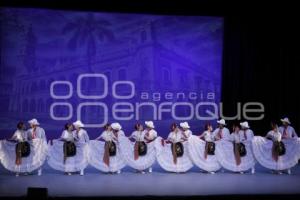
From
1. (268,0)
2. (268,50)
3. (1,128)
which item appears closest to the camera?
(268,0)

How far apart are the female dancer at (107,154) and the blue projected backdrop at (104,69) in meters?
1.79

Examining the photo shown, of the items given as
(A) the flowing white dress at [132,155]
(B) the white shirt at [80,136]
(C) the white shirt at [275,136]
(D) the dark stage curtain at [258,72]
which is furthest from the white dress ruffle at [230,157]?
(B) the white shirt at [80,136]

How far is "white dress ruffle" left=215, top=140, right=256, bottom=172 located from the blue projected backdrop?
78.2 inches

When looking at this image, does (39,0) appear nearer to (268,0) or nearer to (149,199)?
(268,0)

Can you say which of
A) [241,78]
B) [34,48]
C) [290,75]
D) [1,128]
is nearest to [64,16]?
[34,48]

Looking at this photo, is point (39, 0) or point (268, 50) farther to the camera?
point (268, 50)

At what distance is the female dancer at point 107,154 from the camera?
9352 millimetres

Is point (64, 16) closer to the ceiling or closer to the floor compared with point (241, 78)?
closer to the ceiling

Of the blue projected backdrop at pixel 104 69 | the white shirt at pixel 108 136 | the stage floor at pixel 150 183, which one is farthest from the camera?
the blue projected backdrop at pixel 104 69

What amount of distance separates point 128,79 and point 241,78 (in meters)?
2.82

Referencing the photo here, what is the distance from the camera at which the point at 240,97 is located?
39.0 ft

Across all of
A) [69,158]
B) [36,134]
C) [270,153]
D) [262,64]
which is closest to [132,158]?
[69,158]

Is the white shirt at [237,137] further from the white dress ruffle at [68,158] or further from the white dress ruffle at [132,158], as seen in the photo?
the white dress ruffle at [68,158]

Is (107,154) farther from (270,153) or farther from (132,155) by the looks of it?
(270,153)
